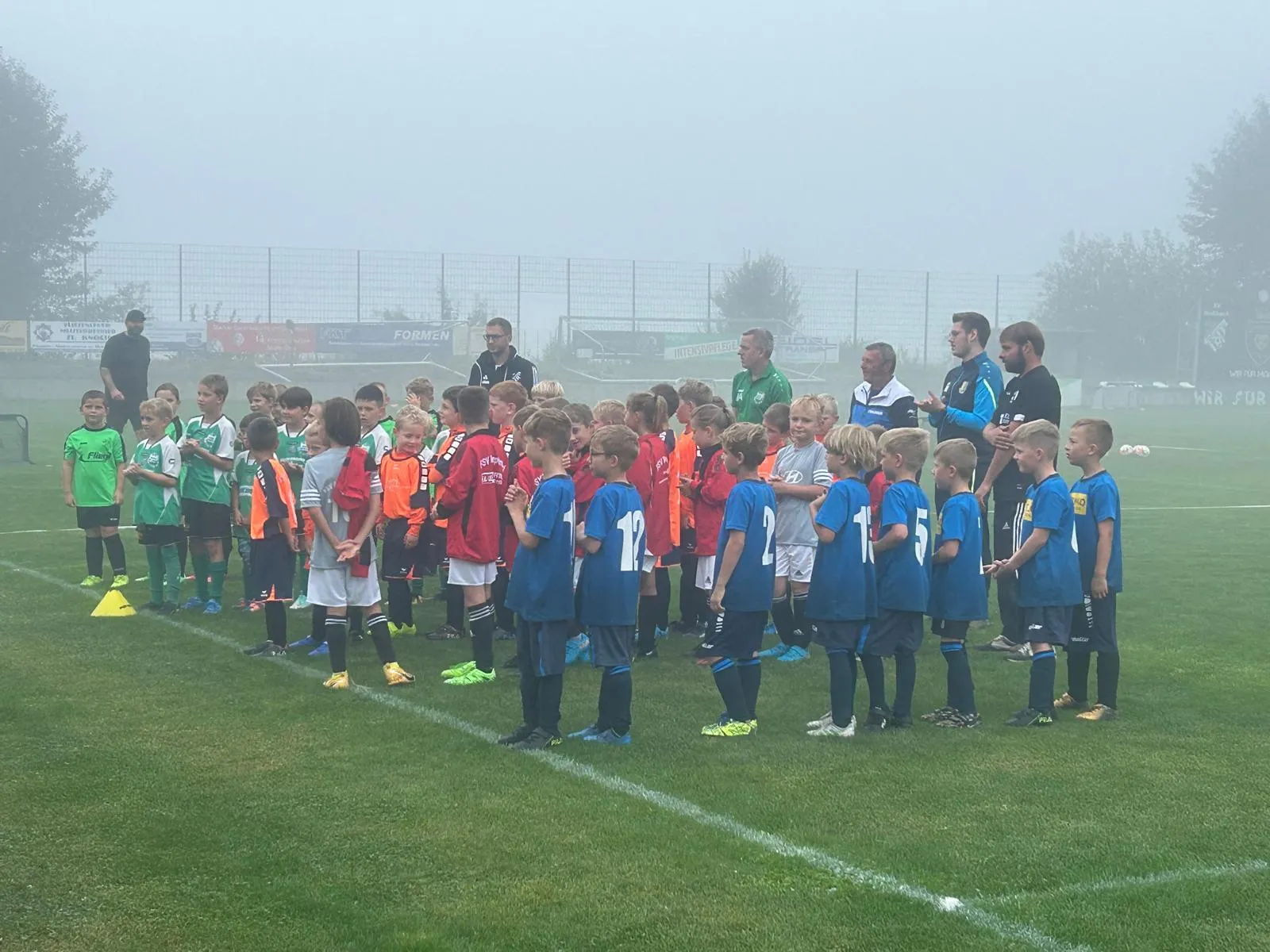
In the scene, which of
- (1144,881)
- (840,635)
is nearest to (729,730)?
(840,635)

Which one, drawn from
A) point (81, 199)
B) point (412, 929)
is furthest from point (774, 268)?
point (412, 929)

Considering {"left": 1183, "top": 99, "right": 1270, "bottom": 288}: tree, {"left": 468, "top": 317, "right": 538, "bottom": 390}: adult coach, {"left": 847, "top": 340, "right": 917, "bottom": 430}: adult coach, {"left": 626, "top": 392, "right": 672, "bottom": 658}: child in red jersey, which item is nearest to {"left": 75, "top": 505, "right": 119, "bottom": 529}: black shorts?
{"left": 468, "top": 317, "right": 538, "bottom": 390}: adult coach

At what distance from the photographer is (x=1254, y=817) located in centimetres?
553

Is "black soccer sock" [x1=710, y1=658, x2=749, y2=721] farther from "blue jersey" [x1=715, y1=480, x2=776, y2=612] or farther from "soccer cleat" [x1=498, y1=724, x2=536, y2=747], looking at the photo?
"soccer cleat" [x1=498, y1=724, x2=536, y2=747]

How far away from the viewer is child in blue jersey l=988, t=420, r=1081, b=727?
23.3 ft

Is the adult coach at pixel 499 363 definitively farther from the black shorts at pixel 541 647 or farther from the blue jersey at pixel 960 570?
the blue jersey at pixel 960 570

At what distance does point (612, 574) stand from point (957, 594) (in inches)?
76.1

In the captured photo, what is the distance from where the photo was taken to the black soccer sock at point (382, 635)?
804 centimetres

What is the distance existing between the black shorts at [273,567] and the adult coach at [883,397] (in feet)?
13.4

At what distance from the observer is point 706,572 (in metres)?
9.32

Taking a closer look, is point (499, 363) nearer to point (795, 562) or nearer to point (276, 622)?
point (276, 622)

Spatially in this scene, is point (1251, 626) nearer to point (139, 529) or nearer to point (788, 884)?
point (788, 884)

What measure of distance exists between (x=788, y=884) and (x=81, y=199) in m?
51.7

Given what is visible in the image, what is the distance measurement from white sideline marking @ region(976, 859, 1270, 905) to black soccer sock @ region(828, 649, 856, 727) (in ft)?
6.94
